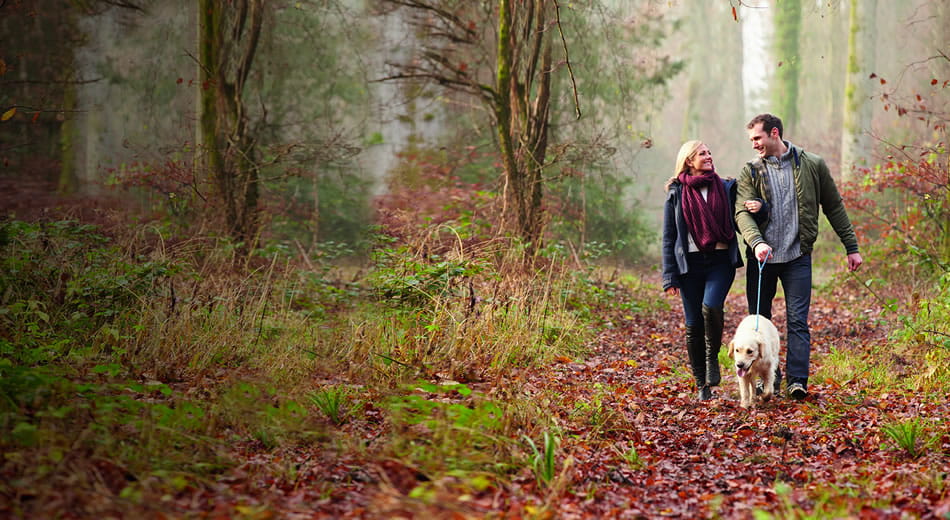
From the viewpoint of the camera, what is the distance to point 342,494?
3.16 meters

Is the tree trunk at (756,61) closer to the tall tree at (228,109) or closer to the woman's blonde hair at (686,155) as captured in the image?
the tall tree at (228,109)

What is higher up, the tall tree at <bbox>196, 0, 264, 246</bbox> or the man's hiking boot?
the tall tree at <bbox>196, 0, 264, 246</bbox>

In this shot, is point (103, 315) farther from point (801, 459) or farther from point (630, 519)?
point (801, 459)

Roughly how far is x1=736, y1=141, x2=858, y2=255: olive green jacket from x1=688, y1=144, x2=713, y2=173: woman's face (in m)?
0.32

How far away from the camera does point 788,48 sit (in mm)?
26734

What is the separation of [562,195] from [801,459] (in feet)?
39.4

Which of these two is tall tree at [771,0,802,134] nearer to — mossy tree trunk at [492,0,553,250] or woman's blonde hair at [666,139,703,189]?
mossy tree trunk at [492,0,553,250]

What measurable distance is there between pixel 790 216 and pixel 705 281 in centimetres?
78

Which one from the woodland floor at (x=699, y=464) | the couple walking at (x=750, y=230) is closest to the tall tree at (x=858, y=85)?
the woodland floor at (x=699, y=464)

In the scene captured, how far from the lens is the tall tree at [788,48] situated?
26094mm

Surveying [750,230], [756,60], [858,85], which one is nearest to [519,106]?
[750,230]

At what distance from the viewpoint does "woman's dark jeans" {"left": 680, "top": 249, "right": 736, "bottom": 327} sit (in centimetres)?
527

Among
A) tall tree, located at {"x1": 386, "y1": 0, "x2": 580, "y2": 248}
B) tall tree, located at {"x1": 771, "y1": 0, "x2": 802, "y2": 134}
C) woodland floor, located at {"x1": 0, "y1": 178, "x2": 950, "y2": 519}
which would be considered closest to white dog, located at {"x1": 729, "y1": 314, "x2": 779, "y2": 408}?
woodland floor, located at {"x1": 0, "y1": 178, "x2": 950, "y2": 519}

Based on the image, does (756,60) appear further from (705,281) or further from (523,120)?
(705,281)
